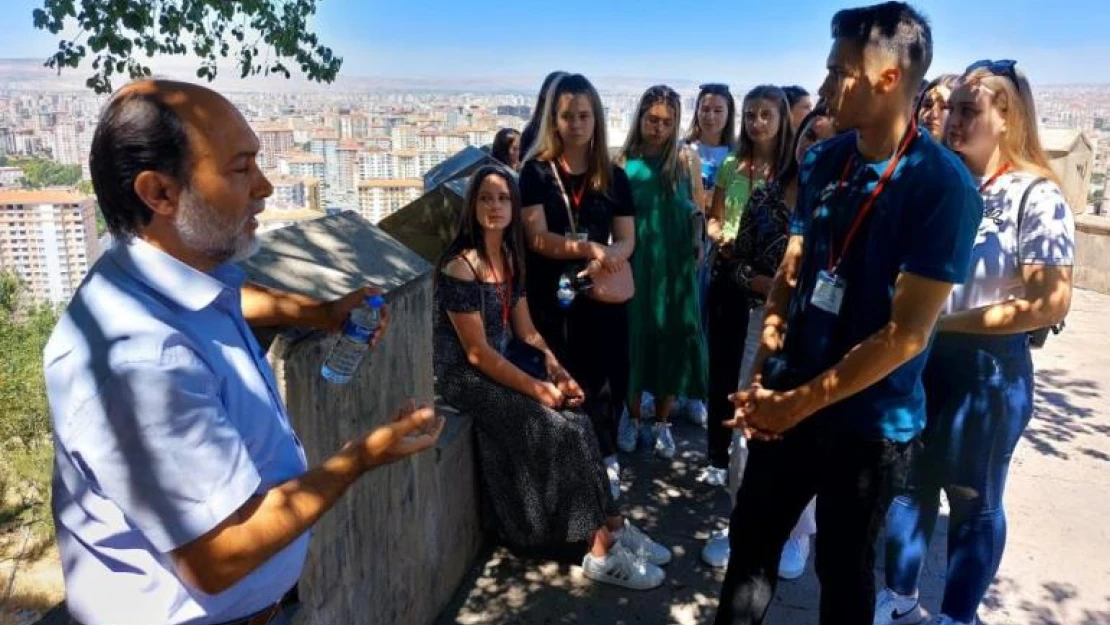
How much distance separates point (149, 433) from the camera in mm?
1155

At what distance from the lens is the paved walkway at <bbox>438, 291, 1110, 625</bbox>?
3152mm

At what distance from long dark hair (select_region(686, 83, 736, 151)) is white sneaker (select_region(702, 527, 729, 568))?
300 centimetres

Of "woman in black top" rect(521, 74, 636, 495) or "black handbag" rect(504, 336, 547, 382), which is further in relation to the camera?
"woman in black top" rect(521, 74, 636, 495)

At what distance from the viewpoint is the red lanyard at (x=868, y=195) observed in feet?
6.52

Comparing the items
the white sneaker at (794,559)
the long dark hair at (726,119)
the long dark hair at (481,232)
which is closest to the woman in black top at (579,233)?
the long dark hair at (481,232)

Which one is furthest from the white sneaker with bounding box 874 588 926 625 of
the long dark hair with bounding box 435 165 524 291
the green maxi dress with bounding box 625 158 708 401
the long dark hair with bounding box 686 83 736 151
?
the long dark hair with bounding box 686 83 736 151

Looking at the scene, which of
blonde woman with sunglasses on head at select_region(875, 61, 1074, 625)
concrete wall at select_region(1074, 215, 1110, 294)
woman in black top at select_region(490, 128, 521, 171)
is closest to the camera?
blonde woman with sunglasses on head at select_region(875, 61, 1074, 625)

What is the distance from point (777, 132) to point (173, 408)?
389cm

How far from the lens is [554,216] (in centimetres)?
380

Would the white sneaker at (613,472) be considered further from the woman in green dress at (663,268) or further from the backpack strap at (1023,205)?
the backpack strap at (1023,205)

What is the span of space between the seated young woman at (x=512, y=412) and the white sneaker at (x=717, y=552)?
0.18 meters

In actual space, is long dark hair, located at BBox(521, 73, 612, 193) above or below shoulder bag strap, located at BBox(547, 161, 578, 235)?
above

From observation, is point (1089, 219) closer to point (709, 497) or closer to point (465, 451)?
point (709, 497)

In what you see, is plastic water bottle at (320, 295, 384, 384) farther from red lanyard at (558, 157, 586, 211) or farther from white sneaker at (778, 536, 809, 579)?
white sneaker at (778, 536, 809, 579)
